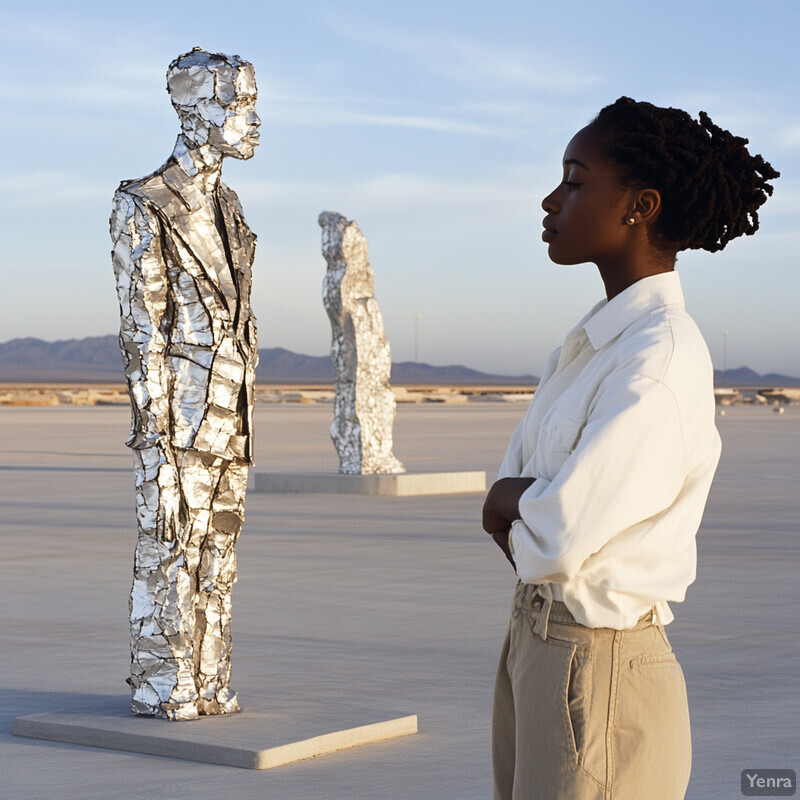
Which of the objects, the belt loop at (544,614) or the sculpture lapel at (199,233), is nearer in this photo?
the belt loop at (544,614)

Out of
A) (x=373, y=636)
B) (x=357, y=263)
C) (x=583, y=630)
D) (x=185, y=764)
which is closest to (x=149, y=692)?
(x=185, y=764)

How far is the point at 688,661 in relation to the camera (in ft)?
23.9

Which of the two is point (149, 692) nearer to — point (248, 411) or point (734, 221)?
point (248, 411)

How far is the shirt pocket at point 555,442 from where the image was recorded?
2309mm

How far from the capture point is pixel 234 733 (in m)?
5.44

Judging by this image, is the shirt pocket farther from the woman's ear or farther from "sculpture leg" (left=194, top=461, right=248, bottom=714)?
"sculpture leg" (left=194, top=461, right=248, bottom=714)

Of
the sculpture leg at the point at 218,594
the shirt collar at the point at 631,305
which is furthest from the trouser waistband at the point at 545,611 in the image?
the sculpture leg at the point at 218,594

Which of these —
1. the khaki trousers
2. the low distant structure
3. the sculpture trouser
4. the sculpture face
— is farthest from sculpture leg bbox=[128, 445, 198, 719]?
the low distant structure

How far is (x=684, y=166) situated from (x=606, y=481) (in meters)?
0.61

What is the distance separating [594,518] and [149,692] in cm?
384

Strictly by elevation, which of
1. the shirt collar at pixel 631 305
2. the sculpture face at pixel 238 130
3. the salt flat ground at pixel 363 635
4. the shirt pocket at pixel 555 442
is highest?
the sculpture face at pixel 238 130

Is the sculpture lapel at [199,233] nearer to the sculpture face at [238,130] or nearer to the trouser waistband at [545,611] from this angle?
the sculpture face at [238,130]

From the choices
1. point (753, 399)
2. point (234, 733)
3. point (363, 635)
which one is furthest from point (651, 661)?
point (753, 399)

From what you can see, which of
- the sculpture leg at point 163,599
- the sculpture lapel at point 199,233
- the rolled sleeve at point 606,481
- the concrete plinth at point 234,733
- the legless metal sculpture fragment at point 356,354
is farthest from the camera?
the legless metal sculpture fragment at point 356,354
